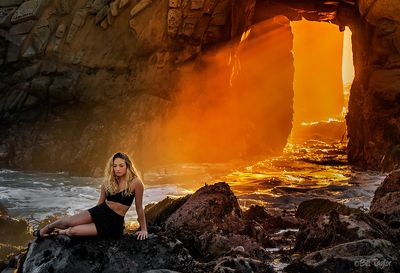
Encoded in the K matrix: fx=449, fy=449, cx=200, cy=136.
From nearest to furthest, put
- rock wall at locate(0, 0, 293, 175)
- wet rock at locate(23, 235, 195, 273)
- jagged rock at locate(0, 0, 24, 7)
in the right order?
wet rock at locate(23, 235, 195, 273)
rock wall at locate(0, 0, 293, 175)
jagged rock at locate(0, 0, 24, 7)

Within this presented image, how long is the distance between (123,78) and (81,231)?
68.3 feet

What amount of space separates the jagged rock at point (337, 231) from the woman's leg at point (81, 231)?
12.2ft

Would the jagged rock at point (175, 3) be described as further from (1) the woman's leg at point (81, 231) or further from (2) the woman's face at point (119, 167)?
(1) the woman's leg at point (81, 231)

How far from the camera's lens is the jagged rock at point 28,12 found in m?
26.1

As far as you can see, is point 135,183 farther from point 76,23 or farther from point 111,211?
point 76,23

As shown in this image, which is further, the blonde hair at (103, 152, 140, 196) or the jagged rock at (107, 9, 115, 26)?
the jagged rock at (107, 9, 115, 26)

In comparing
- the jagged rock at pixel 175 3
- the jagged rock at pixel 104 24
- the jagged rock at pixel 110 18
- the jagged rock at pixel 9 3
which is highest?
the jagged rock at pixel 9 3

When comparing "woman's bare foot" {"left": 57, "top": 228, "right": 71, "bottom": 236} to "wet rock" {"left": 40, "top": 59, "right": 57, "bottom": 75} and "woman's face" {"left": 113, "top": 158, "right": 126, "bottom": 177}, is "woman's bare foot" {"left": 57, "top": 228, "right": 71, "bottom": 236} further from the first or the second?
"wet rock" {"left": 40, "top": 59, "right": 57, "bottom": 75}

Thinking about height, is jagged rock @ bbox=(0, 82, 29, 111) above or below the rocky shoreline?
above

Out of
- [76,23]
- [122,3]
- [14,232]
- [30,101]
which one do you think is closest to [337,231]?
[14,232]

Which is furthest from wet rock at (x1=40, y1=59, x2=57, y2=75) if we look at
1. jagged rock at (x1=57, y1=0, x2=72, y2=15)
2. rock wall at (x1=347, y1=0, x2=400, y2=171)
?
rock wall at (x1=347, y1=0, x2=400, y2=171)

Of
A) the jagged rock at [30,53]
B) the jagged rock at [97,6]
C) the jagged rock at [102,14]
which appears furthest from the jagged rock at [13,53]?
the jagged rock at [102,14]

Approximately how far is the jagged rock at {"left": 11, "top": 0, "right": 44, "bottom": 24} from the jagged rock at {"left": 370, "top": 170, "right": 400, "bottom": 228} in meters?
22.5

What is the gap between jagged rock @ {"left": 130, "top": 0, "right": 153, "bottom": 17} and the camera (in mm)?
24438
